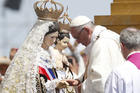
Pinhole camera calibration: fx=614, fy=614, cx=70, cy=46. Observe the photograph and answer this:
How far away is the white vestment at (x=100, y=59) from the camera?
7352 mm

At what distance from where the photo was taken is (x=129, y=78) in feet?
19.7

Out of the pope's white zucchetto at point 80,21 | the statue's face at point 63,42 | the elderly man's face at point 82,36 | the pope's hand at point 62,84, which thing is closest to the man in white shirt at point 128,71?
the elderly man's face at point 82,36

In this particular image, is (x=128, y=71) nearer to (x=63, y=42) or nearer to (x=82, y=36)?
(x=82, y=36)

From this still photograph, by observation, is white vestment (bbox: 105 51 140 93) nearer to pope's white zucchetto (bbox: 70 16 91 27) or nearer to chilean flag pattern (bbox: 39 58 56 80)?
pope's white zucchetto (bbox: 70 16 91 27)

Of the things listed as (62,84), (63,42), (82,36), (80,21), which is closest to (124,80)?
(82,36)

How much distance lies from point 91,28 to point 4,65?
2806 millimetres

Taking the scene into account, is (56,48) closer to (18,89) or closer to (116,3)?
(116,3)

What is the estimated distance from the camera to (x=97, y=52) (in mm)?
7453

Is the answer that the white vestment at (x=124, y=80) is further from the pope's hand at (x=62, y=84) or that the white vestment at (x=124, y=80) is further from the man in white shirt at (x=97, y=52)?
the pope's hand at (x=62, y=84)

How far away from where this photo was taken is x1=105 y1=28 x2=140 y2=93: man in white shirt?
6000 millimetres

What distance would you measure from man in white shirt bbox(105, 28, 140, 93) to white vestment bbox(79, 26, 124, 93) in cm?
122

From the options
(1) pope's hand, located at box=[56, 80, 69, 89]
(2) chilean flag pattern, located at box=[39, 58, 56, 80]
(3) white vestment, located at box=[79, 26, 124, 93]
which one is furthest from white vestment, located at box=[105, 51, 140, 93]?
(2) chilean flag pattern, located at box=[39, 58, 56, 80]

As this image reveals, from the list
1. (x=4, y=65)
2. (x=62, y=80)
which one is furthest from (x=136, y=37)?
(x=4, y=65)

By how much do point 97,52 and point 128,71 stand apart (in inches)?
57.0
